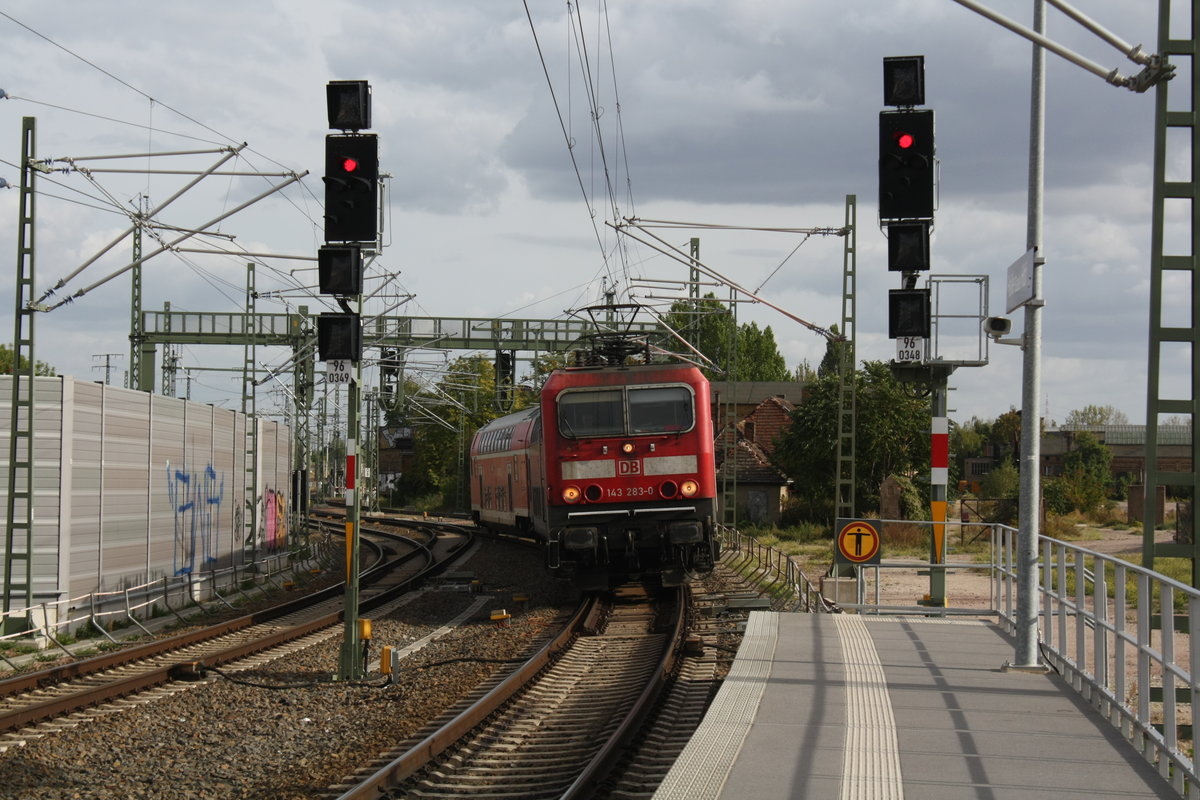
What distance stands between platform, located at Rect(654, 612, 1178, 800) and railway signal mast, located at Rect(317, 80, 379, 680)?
16.0 feet

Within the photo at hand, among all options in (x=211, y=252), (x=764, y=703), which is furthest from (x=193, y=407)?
(x=764, y=703)

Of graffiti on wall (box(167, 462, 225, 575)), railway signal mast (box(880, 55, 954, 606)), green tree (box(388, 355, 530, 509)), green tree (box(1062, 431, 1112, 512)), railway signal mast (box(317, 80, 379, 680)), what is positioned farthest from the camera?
green tree (box(388, 355, 530, 509))

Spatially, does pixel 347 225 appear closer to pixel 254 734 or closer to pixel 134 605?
pixel 254 734

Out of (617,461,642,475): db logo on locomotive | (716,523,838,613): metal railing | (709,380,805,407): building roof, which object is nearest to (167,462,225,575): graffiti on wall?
(617,461,642,475): db logo on locomotive

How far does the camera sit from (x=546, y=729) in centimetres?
1049

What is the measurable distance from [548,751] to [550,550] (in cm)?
839

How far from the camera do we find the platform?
21.4ft

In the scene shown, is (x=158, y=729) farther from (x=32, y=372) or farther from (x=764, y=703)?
(x=32, y=372)

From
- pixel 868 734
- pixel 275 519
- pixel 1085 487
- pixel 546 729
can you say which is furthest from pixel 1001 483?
pixel 868 734

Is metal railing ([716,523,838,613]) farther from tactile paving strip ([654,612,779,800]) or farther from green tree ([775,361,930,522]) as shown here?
green tree ([775,361,930,522])

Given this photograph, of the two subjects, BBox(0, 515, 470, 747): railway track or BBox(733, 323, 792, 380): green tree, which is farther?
BBox(733, 323, 792, 380): green tree

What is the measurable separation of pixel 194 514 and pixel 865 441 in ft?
91.2

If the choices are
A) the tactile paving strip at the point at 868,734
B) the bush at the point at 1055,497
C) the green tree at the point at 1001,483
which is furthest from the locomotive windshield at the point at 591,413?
the green tree at the point at 1001,483

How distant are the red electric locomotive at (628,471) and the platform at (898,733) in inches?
257
